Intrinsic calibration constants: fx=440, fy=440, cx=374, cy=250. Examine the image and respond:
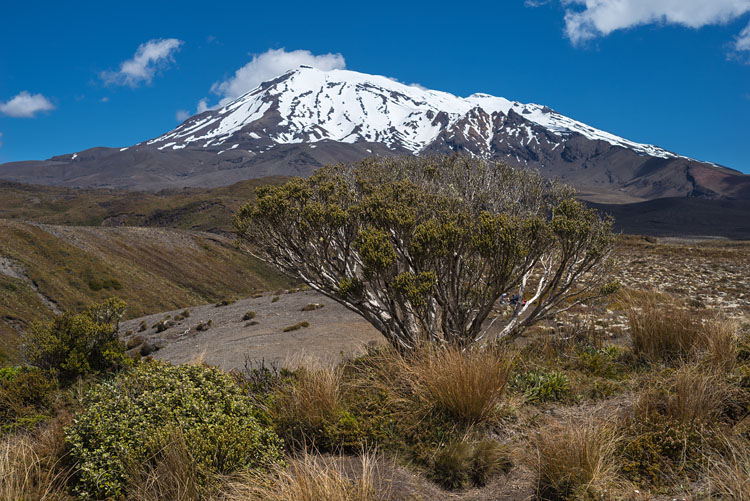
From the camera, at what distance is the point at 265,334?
54.3 feet

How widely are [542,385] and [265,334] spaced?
42.2 feet

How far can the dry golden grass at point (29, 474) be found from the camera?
3346mm

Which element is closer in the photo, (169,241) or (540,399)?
(540,399)

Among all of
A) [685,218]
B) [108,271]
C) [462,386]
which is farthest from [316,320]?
[685,218]

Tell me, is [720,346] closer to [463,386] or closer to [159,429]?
[463,386]

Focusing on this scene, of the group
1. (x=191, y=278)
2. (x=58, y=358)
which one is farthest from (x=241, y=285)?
(x=58, y=358)

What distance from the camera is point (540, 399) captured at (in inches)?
204

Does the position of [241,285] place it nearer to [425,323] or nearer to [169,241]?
[169,241]

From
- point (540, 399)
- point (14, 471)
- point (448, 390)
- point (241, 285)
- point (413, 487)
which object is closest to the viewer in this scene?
point (14, 471)

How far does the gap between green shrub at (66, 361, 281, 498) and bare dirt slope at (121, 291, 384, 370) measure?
2.65 metres

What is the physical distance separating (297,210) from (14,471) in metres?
4.47

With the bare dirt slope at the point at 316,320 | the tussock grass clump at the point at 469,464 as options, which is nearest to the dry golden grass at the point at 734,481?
the tussock grass clump at the point at 469,464

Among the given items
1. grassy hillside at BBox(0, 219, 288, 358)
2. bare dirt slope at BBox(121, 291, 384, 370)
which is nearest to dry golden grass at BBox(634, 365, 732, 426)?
bare dirt slope at BBox(121, 291, 384, 370)

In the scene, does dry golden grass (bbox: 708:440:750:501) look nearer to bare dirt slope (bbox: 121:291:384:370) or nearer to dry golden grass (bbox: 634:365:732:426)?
dry golden grass (bbox: 634:365:732:426)
